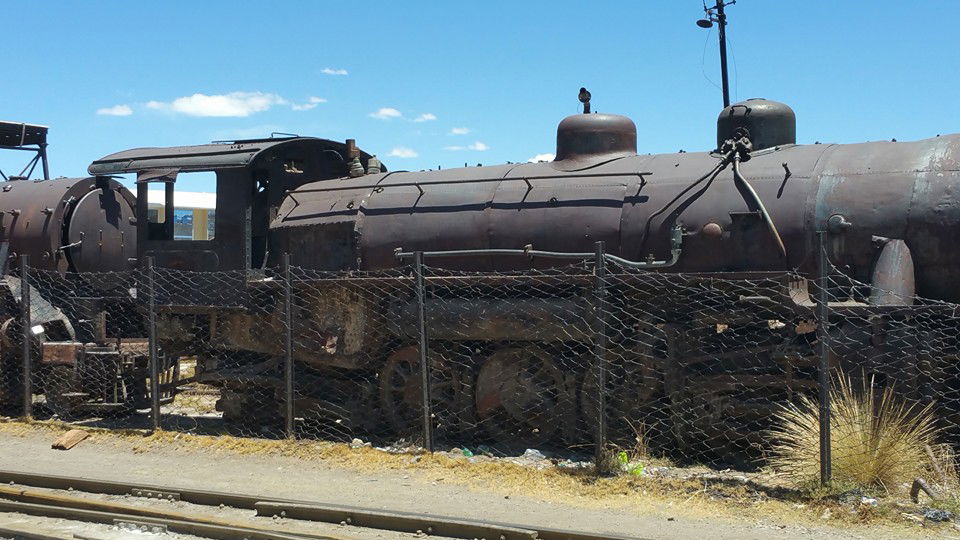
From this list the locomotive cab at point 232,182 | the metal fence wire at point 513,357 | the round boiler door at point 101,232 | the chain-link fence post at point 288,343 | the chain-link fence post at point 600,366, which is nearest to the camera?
the metal fence wire at point 513,357

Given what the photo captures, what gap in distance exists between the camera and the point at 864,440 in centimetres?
708

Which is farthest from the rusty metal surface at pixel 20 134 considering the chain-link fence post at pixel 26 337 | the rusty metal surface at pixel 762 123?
the rusty metal surface at pixel 762 123

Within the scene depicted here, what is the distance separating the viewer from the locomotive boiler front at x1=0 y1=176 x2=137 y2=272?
503 inches

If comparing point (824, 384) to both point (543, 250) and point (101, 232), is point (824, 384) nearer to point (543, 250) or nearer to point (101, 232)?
point (543, 250)

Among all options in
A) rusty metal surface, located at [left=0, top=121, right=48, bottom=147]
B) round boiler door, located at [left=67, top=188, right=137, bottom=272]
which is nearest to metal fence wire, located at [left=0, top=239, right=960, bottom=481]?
round boiler door, located at [left=67, top=188, right=137, bottom=272]

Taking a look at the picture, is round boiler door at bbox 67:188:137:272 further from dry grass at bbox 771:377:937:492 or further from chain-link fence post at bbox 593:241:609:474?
dry grass at bbox 771:377:937:492

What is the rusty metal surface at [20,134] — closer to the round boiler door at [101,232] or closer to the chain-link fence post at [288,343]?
A: the round boiler door at [101,232]

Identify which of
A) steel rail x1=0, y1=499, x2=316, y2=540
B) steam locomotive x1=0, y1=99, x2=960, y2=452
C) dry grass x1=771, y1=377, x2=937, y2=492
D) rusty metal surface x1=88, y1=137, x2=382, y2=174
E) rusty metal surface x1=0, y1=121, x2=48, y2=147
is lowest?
steel rail x1=0, y1=499, x2=316, y2=540

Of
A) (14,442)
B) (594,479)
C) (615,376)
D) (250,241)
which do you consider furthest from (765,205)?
(14,442)

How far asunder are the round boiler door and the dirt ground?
3.08 m

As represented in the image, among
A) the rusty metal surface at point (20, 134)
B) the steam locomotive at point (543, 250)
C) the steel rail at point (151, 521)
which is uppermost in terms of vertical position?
the rusty metal surface at point (20, 134)

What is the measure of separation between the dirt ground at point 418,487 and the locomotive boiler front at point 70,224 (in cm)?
302

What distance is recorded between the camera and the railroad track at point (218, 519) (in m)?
6.27

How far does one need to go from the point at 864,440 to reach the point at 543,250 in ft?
11.4
